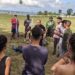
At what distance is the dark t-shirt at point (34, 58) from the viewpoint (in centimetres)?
636

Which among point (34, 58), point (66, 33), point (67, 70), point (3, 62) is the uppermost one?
point (67, 70)

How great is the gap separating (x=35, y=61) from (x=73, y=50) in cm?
205

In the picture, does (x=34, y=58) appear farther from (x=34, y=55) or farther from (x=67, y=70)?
(x=67, y=70)

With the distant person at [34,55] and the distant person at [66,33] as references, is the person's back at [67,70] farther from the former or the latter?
the distant person at [66,33]

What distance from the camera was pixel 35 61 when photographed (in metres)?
6.38

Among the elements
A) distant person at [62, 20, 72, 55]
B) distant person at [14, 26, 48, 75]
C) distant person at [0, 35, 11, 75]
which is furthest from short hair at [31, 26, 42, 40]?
distant person at [62, 20, 72, 55]

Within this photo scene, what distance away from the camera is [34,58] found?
6.38 metres

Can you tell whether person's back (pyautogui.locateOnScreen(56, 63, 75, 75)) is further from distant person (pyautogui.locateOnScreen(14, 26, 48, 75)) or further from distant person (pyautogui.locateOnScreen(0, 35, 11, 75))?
distant person (pyautogui.locateOnScreen(14, 26, 48, 75))

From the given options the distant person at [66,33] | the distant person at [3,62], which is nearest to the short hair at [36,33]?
the distant person at [3,62]

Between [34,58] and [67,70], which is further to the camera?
[34,58]

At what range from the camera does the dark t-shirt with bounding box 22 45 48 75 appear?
6.36 m

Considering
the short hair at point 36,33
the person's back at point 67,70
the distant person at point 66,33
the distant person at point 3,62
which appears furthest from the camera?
the distant person at point 66,33

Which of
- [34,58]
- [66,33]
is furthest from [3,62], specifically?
[66,33]

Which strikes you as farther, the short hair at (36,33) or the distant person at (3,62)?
the short hair at (36,33)
